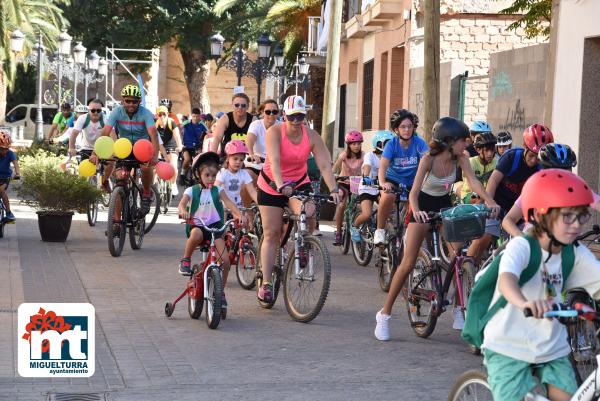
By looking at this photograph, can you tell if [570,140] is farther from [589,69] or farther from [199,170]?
[199,170]

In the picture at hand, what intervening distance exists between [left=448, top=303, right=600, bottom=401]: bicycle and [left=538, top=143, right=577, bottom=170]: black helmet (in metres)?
3.22

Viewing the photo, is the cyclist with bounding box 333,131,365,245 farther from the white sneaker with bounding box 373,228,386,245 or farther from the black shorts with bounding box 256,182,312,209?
the black shorts with bounding box 256,182,312,209

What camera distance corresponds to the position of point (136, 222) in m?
15.1

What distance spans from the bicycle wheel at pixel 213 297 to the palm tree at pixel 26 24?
3530 centimetres

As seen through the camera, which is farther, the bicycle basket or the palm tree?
the palm tree

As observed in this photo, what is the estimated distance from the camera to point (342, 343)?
927 cm

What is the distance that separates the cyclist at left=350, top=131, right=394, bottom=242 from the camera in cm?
1428

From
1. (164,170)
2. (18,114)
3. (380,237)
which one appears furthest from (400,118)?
(18,114)

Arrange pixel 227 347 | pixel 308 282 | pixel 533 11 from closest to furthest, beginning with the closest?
pixel 227 347
pixel 308 282
pixel 533 11

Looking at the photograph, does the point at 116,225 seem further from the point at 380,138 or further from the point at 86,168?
the point at 380,138

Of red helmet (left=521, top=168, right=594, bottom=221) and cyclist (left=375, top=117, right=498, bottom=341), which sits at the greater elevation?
red helmet (left=521, top=168, right=594, bottom=221)

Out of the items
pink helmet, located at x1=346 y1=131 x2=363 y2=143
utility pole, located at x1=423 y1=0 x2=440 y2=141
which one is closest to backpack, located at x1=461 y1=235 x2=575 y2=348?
pink helmet, located at x1=346 y1=131 x2=363 y2=143

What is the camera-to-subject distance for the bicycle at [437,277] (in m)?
8.73

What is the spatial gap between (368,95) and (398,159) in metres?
20.7
